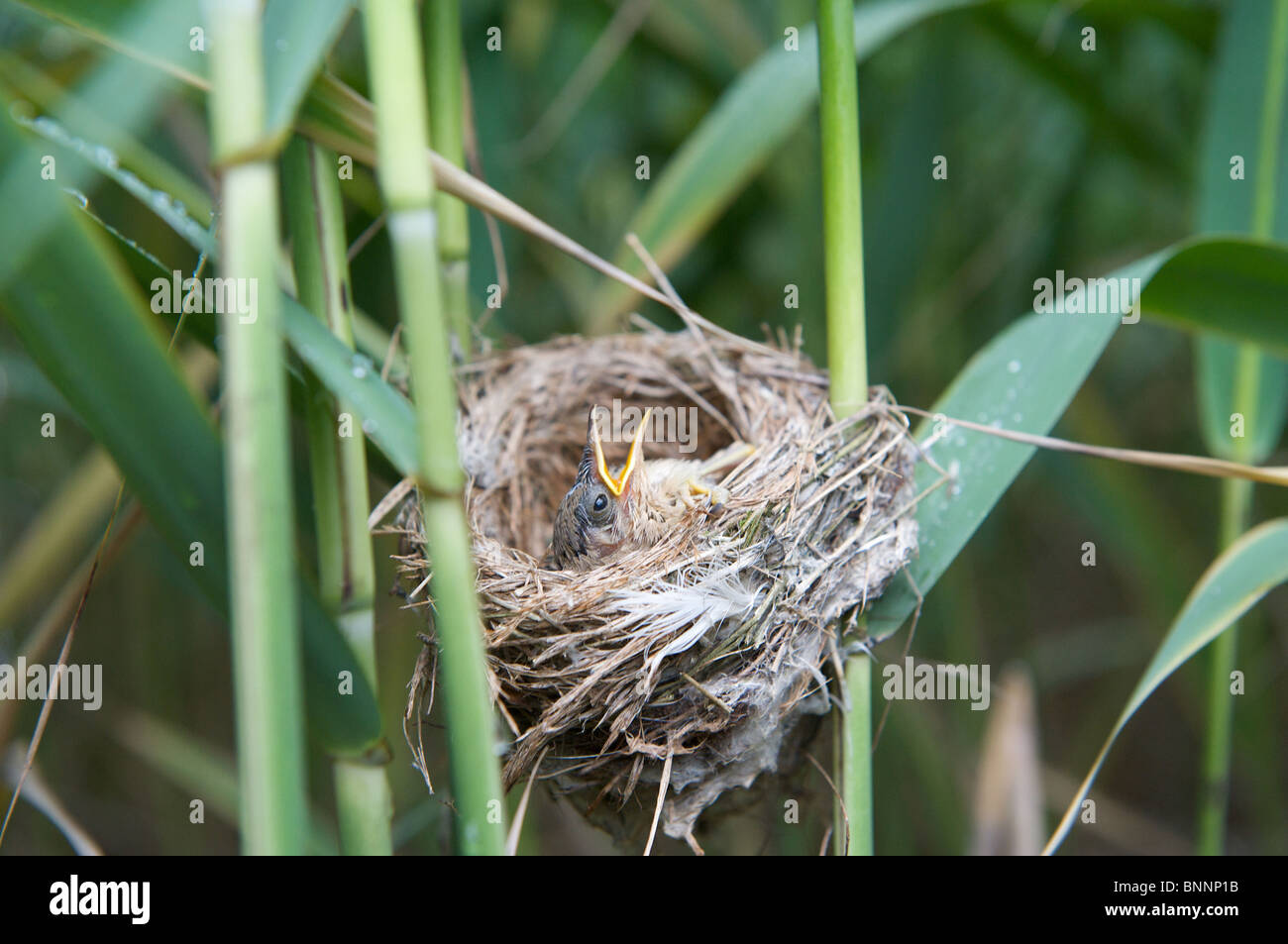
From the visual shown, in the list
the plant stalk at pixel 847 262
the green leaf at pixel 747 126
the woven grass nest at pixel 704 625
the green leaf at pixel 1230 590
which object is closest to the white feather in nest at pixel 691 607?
the woven grass nest at pixel 704 625

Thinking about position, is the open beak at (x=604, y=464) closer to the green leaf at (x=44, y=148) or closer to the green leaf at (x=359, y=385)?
the green leaf at (x=359, y=385)

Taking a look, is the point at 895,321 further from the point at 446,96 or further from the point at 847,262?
the point at 446,96

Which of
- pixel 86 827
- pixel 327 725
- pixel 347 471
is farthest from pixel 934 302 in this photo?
pixel 86 827

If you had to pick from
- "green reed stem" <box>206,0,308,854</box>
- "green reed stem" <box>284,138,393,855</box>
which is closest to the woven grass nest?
"green reed stem" <box>284,138,393,855</box>

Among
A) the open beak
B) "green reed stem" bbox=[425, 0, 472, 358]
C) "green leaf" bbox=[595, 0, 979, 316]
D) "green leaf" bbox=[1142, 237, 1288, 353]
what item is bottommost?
the open beak

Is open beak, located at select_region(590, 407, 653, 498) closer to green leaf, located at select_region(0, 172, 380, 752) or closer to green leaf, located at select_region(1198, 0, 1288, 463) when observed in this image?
green leaf, located at select_region(0, 172, 380, 752)

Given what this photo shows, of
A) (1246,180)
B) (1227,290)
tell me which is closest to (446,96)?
(1227,290)

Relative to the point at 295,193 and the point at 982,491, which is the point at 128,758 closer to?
the point at 295,193
